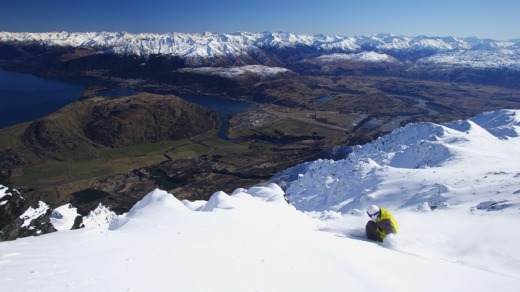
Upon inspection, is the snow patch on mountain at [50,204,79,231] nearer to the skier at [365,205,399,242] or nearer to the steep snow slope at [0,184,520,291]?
the steep snow slope at [0,184,520,291]

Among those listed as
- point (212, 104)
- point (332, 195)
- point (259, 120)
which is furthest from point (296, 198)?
point (212, 104)

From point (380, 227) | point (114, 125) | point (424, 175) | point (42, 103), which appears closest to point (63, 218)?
point (380, 227)

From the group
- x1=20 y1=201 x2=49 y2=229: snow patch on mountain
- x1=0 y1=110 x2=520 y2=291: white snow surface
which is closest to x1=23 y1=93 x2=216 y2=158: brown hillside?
x1=20 y1=201 x2=49 y2=229: snow patch on mountain

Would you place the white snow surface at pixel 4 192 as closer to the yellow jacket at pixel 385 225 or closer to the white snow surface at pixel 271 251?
the white snow surface at pixel 271 251

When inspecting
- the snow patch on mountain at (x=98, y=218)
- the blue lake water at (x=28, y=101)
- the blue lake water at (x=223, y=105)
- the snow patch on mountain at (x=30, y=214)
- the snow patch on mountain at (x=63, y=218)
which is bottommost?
the blue lake water at (x=223, y=105)

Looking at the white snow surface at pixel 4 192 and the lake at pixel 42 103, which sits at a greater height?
the white snow surface at pixel 4 192

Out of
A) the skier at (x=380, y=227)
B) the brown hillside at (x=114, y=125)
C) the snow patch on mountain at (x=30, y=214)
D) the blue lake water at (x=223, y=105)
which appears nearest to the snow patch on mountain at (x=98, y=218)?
the snow patch on mountain at (x=30, y=214)

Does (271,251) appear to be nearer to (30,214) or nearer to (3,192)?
Answer: (3,192)

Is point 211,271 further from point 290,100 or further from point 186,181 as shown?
point 290,100

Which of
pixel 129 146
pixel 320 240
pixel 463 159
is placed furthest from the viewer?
pixel 129 146

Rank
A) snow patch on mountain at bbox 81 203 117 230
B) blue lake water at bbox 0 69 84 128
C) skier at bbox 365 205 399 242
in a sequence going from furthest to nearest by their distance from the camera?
blue lake water at bbox 0 69 84 128 < snow patch on mountain at bbox 81 203 117 230 < skier at bbox 365 205 399 242

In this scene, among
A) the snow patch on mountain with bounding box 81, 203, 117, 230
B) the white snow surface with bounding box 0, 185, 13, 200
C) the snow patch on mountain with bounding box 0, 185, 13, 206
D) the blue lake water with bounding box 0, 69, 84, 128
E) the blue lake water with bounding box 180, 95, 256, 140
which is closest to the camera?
the snow patch on mountain with bounding box 0, 185, 13, 206
